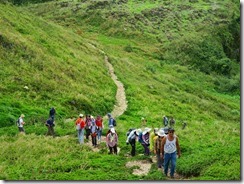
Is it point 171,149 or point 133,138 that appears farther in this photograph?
point 133,138

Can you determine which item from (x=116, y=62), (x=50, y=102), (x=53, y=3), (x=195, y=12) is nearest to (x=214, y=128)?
(x=50, y=102)

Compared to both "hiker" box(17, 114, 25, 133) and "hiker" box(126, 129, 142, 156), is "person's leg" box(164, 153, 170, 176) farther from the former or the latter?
"hiker" box(17, 114, 25, 133)

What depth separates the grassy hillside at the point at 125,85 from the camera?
17.2 m

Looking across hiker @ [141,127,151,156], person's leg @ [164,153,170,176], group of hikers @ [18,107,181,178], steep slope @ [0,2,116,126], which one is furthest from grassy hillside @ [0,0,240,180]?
group of hikers @ [18,107,181,178]

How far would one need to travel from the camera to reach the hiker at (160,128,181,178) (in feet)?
48.3

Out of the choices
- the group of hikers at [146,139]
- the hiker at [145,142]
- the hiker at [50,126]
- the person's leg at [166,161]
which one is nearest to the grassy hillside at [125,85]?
the person's leg at [166,161]

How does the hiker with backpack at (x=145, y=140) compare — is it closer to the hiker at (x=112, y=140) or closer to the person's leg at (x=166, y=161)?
the hiker at (x=112, y=140)

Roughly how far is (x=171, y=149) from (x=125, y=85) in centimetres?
2835

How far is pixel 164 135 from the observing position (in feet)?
52.7

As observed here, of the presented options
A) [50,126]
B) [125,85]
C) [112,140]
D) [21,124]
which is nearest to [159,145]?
[112,140]

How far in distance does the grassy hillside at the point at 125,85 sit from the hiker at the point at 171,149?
0.61 meters

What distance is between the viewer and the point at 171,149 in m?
14.8

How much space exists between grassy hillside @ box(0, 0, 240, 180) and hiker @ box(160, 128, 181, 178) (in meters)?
0.61

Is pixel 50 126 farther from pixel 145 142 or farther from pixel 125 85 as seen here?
pixel 125 85
